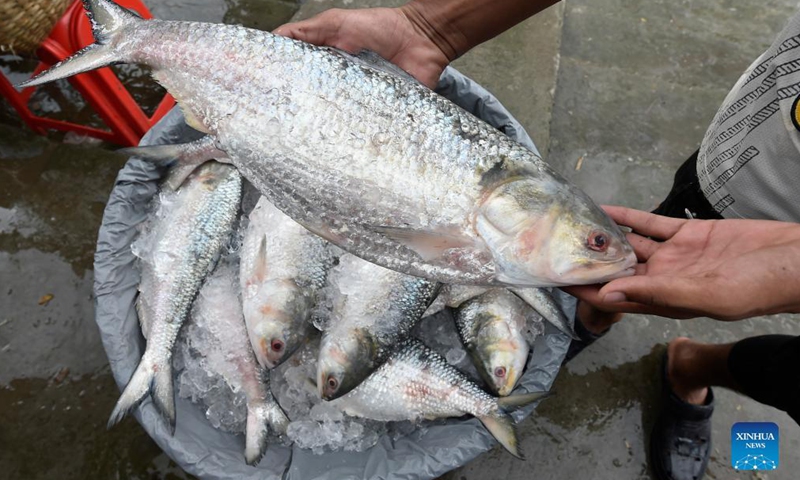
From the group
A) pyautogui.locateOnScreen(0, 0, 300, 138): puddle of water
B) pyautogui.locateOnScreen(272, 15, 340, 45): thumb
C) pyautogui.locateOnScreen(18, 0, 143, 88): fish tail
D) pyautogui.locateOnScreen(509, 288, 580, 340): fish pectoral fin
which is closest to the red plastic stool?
pyautogui.locateOnScreen(0, 0, 300, 138): puddle of water

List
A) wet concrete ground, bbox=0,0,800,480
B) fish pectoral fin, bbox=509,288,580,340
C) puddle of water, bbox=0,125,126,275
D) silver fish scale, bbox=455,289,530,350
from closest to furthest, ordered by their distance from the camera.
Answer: fish pectoral fin, bbox=509,288,580,340, silver fish scale, bbox=455,289,530,350, wet concrete ground, bbox=0,0,800,480, puddle of water, bbox=0,125,126,275

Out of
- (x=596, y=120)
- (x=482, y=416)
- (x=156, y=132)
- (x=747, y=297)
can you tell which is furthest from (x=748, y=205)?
(x=156, y=132)

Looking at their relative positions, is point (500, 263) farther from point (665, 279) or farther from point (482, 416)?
point (482, 416)

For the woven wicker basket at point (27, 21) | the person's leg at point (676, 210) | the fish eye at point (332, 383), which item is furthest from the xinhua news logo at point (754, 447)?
the woven wicker basket at point (27, 21)

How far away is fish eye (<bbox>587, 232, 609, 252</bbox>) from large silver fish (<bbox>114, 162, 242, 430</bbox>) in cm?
142

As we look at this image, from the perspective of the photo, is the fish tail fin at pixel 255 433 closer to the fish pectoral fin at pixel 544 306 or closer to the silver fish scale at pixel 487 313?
the silver fish scale at pixel 487 313

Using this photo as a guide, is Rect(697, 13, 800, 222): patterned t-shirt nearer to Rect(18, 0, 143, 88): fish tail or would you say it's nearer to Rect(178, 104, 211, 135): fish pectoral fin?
Rect(178, 104, 211, 135): fish pectoral fin

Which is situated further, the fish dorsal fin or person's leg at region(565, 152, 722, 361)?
person's leg at region(565, 152, 722, 361)

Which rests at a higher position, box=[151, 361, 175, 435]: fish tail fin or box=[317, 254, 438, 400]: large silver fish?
box=[151, 361, 175, 435]: fish tail fin

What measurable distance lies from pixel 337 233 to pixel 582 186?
1945 mm

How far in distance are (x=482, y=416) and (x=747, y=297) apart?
93 centimetres

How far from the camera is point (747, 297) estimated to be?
1.16m

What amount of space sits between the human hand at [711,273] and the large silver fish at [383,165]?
0.10 meters

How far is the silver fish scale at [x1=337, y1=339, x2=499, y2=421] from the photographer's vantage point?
1.79 m
